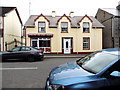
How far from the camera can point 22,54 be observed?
12.9 m

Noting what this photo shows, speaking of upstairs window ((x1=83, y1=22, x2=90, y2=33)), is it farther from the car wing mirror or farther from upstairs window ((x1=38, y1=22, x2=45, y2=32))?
the car wing mirror

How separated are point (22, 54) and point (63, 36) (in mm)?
9897

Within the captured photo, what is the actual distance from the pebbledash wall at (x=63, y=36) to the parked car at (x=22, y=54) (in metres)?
8.06

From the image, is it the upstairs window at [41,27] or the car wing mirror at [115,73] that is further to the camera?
the upstairs window at [41,27]

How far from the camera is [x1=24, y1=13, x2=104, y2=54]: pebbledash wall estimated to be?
2131cm

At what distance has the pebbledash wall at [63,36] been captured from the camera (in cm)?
2131

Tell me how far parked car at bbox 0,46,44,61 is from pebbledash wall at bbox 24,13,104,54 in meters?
8.06

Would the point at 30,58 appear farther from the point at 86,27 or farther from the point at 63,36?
the point at 86,27

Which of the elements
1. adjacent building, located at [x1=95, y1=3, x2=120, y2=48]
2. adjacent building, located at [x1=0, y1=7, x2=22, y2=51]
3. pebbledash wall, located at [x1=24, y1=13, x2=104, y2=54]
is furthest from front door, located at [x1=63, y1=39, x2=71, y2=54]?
adjacent building, located at [x1=0, y1=7, x2=22, y2=51]

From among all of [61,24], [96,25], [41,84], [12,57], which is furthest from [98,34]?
[41,84]

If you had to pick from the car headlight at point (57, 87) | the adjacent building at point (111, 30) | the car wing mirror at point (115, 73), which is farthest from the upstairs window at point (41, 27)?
the car wing mirror at point (115, 73)

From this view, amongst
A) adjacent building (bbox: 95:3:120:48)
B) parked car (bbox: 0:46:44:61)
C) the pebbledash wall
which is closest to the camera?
parked car (bbox: 0:46:44:61)

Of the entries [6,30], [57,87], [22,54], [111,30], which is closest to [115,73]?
[57,87]

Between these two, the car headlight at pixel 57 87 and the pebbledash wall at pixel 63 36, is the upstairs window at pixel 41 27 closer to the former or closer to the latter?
the pebbledash wall at pixel 63 36
